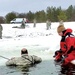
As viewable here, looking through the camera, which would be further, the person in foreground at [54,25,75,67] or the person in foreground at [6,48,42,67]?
the person in foreground at [6,48,42,67]

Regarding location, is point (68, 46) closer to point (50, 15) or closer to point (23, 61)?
point (23, 61)

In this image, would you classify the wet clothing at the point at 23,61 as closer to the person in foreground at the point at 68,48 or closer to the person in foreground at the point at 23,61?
the person in foreground at the point at 23,61

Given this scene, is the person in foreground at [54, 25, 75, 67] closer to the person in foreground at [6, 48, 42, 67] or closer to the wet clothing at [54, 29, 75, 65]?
the wet clothing at [54, 29, 75, 65]

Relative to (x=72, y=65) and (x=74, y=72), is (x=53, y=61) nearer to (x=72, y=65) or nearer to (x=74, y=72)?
(x=72, y=65)

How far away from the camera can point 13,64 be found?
19.2 metres

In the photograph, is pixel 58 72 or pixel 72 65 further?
pixel 72 65

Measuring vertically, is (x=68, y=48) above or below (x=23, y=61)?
above

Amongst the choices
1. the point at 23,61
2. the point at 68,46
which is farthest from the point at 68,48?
the point at 23,61

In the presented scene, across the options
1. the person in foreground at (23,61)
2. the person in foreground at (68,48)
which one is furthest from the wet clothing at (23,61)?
the person in foreground at (68,48)

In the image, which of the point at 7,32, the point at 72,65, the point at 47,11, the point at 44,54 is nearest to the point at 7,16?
the point at 47,11

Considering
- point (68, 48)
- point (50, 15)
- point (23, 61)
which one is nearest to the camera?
point (68, 48)

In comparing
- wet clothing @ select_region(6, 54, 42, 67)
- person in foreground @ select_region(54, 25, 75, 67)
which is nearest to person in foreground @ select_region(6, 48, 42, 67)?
wet clothing @ select_region(6, 54, 42, 67)

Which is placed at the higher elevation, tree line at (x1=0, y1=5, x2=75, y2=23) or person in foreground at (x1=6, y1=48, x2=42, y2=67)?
tree line at (x1=0, y1=5, x2=75, y2=23)

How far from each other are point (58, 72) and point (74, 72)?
2.33 ft
